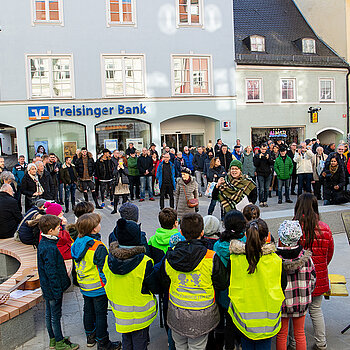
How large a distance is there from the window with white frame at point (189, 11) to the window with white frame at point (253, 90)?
4.25 meters

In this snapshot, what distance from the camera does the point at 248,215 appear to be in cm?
474

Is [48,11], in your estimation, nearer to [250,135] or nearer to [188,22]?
[188,22]

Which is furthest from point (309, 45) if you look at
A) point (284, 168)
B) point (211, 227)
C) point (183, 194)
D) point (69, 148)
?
point (211, 227)

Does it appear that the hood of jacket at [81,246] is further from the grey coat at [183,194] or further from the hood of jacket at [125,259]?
the grey coat at [183,194]

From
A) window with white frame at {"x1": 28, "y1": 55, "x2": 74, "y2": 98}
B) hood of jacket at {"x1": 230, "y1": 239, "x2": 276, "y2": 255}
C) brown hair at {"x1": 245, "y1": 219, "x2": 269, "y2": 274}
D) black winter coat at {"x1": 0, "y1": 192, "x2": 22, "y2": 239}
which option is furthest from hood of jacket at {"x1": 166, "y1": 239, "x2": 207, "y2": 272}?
window with white frame at {"x1": 28, "y1": 55, "x2": 74, "y2": 98}

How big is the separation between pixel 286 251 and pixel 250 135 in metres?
18.1

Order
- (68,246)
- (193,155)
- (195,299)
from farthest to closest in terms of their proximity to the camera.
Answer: (193,155)
(68,246)
(195,299)

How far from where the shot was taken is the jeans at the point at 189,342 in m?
3.49

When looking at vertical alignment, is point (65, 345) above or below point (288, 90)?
below

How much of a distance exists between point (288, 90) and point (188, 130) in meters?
6.28

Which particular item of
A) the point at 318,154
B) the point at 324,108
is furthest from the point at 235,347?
the point at 324,108

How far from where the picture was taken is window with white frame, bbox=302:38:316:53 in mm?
23264

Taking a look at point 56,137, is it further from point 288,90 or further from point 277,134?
point 288,90

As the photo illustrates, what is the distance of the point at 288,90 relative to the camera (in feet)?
72.2
